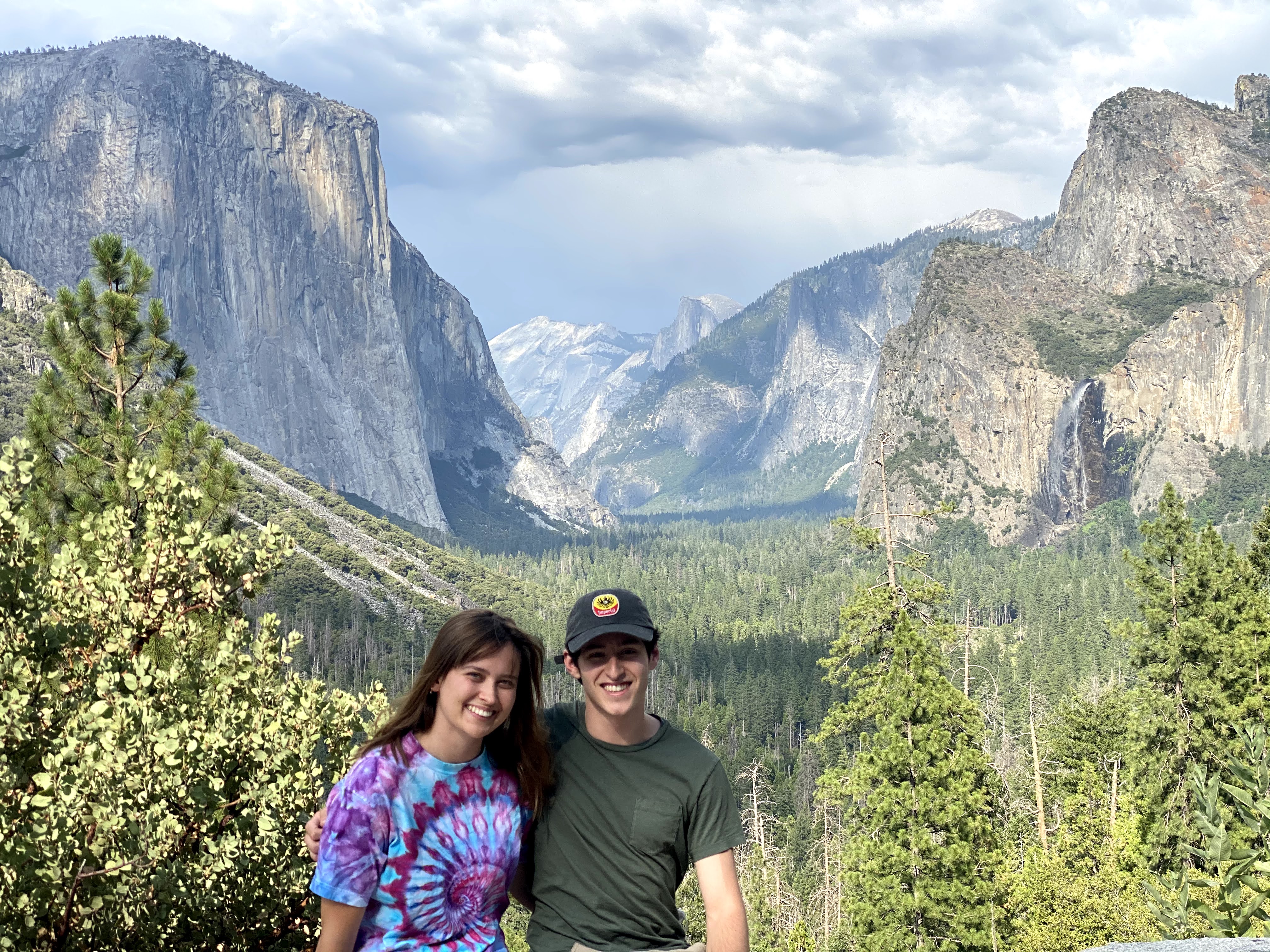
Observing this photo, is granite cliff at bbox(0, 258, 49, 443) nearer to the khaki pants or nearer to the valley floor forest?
the valley floor forest

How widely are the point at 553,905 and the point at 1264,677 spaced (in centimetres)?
2817

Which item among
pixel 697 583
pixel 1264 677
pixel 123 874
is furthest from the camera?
pixel 697 583

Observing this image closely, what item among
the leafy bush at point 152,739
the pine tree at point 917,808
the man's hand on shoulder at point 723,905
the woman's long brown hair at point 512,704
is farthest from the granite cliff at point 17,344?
the man's hand on shoulder at point 723,905

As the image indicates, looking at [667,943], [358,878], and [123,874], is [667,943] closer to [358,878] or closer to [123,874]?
[358,878]

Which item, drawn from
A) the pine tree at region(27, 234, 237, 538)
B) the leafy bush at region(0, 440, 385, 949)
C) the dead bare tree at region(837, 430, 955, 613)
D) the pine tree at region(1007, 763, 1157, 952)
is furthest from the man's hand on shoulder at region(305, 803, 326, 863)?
the pine tree at region(1007, 763, 1157, 952)

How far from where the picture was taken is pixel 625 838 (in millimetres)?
5227

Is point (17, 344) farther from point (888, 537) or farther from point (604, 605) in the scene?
point (604, 605)

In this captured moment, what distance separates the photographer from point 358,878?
4742 millimetres

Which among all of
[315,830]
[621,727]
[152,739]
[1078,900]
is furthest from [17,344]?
[621,727]

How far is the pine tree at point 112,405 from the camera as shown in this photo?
532 inches

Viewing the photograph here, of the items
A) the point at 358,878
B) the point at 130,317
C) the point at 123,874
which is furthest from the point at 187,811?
the point at 130,317

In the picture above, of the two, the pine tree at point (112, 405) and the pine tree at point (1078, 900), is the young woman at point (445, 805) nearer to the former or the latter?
the pine tree at point (112, 405)

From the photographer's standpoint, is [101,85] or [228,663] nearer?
[228,663]

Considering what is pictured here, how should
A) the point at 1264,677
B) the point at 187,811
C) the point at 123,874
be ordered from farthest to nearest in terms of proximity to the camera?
the point at 1264,677
the point at 187,811
the point at 123,874
